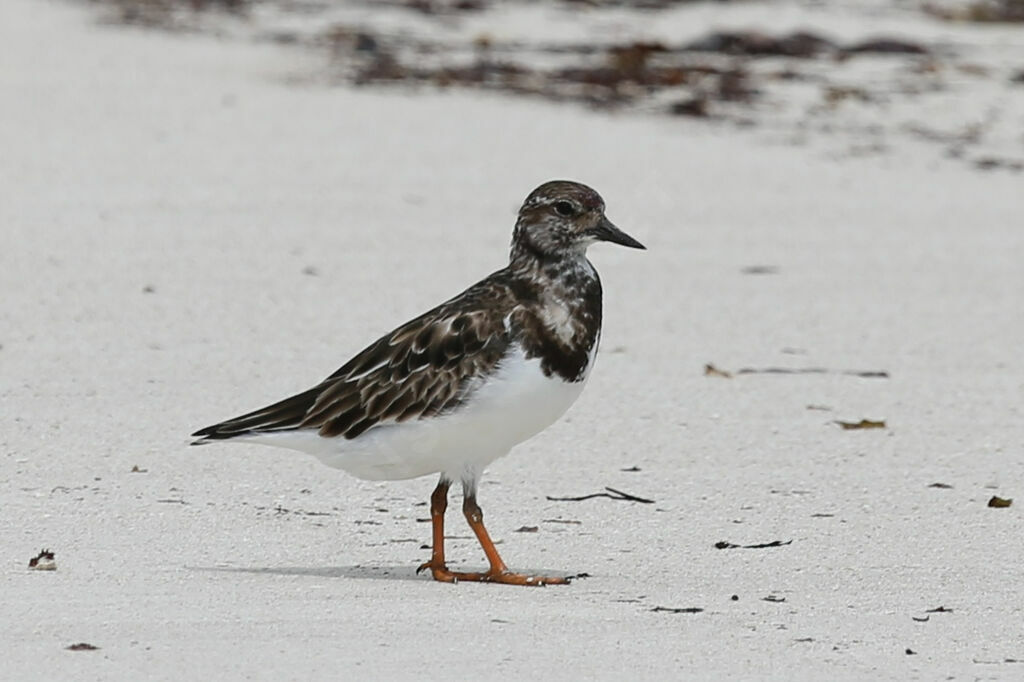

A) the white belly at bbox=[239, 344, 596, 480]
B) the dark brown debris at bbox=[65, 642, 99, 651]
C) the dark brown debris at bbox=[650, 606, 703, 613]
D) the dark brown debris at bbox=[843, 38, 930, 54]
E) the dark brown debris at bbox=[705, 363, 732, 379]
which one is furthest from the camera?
the dark brown debris at bbox=[843, 38, 930, 54]

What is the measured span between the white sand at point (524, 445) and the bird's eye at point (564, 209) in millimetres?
793

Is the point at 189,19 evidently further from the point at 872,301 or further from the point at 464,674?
the point at 464,674

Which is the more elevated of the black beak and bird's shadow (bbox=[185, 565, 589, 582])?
the black beak

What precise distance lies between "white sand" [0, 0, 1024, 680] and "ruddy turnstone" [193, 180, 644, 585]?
0.26 m

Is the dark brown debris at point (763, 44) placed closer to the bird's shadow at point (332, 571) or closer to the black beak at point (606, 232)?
the black beak at point (606, 232)

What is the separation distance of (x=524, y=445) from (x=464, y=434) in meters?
1.36

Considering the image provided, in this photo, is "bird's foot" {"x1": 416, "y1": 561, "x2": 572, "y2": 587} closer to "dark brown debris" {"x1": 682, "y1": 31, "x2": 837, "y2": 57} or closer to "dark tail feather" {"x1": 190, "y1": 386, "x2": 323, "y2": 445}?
"dark tail feather" {"x1": 190, "y1": 386, "x2": 323, "y2": 445}

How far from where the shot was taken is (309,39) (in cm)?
1319

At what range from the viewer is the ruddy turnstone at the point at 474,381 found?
421 cm

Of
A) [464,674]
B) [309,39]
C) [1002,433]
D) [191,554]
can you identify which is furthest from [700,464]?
[309,39]

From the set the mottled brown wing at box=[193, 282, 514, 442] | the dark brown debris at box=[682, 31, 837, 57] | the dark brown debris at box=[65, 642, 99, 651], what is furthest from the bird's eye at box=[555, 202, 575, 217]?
the dark brown debris at box=[682, 31, 837, 57]

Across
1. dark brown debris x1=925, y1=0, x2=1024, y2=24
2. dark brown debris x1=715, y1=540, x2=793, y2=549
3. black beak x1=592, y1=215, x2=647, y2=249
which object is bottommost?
dark brown debris x1=715, y1=540, x2=793, y2=549

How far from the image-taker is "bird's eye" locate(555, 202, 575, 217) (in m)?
4.45

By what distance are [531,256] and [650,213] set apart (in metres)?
4.42
